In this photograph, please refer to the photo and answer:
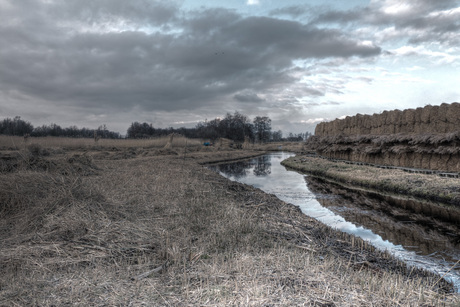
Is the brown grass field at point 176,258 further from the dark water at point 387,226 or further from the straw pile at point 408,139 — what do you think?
the straw pile at point 408,139

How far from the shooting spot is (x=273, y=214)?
25.1 feet

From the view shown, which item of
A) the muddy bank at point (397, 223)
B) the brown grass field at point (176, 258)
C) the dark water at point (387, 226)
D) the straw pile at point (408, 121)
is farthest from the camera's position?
the straw pile at point (408, 121)

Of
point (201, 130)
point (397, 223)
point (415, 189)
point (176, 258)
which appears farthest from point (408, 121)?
point (201, 130)

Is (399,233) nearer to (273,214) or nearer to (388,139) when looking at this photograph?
(273,214)

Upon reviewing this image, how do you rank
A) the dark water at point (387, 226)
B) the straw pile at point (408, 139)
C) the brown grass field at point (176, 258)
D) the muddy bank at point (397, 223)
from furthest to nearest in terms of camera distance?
the straw pile at point (408, 139)
the muddy bank at point (397, 223)
the dark water at point (387, 226)
the brown grass field at point (176, 258)

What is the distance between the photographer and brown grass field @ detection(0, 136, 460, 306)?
3.17 meters

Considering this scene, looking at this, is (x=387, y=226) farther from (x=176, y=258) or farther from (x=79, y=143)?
(x=79, y=143)

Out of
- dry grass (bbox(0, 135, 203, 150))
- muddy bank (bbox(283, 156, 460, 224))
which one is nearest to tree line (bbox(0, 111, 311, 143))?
dry grass (bbox(0, 135, 203, 150))

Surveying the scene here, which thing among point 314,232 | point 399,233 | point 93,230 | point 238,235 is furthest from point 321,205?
point 93,230

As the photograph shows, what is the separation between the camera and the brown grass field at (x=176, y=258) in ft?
10.4

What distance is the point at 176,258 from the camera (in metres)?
4.17

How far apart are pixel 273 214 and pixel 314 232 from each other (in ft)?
5.04

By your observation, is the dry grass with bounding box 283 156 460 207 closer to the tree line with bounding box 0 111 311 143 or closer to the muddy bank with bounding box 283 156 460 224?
the muddy bank with bounding box 283 156 460 224

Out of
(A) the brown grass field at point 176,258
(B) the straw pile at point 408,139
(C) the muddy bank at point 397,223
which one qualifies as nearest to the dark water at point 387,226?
(C) the muddy bank at point 397,223
